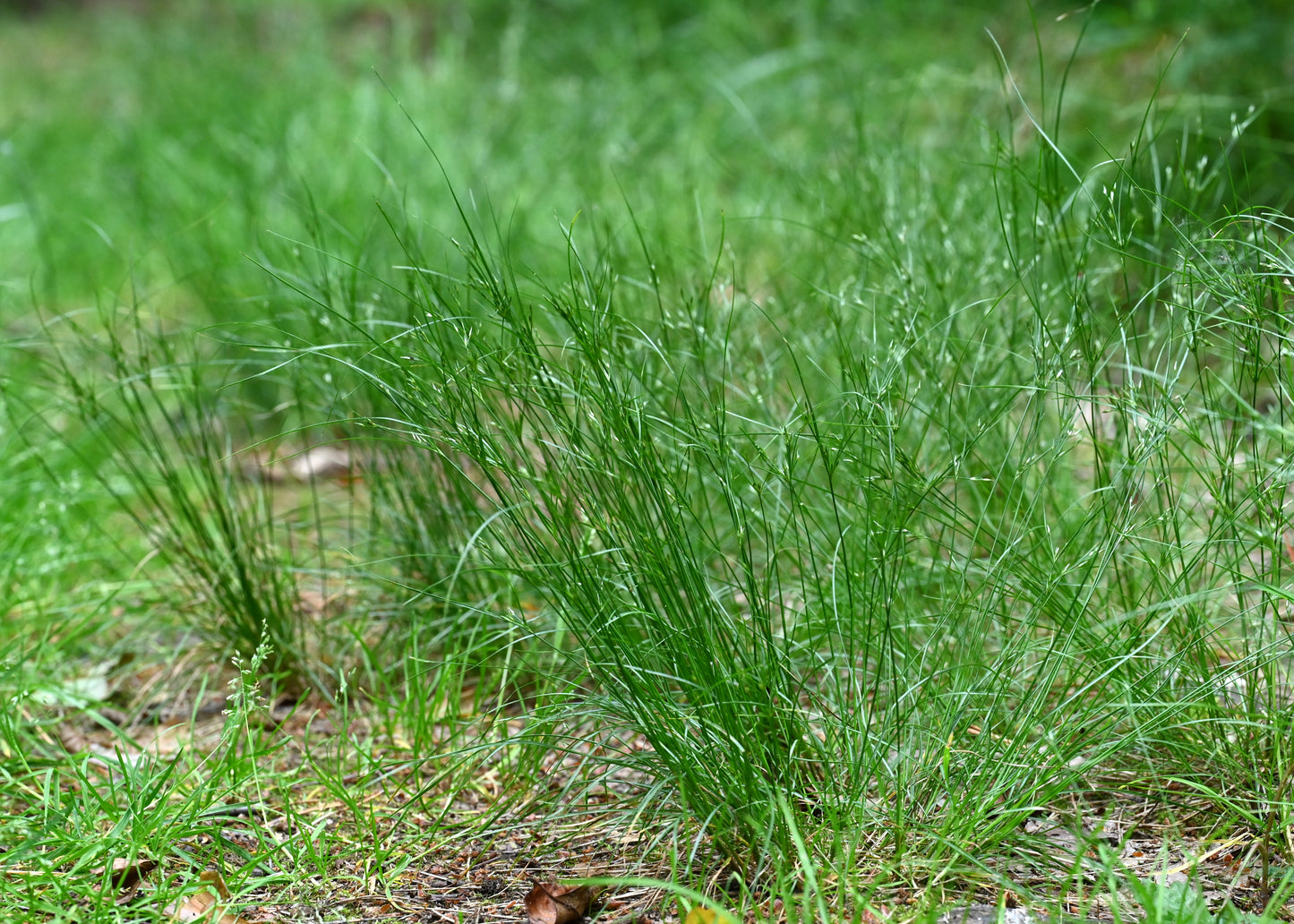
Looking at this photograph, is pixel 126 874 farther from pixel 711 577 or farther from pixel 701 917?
pixel 711 577

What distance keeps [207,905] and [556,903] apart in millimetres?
473

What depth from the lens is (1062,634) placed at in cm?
150

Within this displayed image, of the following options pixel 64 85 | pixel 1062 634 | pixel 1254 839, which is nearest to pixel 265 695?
pixel 1062 634

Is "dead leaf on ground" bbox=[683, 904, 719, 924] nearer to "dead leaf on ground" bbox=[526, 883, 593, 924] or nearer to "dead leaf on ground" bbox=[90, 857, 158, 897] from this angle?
"dead leaf on ground" bbox=[526, 883, 593, 924]

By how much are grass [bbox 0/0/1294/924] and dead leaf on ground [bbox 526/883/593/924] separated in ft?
0.14

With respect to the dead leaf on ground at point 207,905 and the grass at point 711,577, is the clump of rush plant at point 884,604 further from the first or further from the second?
the dead leaf on ground at point 207,905

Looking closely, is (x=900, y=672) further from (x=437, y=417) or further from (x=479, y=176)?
(x=479, y=176)

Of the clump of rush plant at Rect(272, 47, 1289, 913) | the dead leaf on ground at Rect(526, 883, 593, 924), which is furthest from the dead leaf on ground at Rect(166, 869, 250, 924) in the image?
the clump of rush plant at Rect(272, 47, 1289, 913)

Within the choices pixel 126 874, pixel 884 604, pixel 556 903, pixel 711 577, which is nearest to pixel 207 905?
pixel 126 874

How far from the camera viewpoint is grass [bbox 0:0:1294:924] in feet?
4.58

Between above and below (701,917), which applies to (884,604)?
above

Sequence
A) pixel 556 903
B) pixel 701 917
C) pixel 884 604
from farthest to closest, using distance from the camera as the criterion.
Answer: pixel 884 604 < pixel 556 903 < pixel 701 917

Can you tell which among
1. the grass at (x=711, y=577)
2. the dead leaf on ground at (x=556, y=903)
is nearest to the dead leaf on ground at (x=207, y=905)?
the grass at (x=711, y=577)

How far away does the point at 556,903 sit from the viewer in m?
1.41
